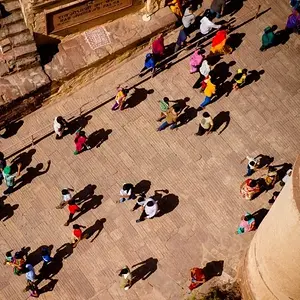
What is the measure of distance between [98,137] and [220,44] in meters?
5.21

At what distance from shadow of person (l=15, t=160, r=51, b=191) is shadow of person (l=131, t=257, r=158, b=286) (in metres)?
4.11

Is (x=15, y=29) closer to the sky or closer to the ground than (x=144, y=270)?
closer to the sky

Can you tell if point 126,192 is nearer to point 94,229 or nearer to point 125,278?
point 94,229

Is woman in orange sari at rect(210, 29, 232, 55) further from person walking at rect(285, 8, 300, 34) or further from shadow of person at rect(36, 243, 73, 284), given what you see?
shadow of person at rect(36, 243, 73, 284)

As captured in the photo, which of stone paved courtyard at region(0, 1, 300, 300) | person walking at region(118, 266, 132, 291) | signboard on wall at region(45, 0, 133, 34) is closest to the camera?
person walking at region(118, 266, 132, 291)

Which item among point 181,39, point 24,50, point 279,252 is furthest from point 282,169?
point 24,50

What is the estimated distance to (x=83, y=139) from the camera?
18375 millimetres

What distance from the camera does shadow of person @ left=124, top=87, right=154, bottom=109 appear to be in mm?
19938

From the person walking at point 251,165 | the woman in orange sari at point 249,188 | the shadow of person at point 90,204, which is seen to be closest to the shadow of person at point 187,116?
the person walking at point 251,165

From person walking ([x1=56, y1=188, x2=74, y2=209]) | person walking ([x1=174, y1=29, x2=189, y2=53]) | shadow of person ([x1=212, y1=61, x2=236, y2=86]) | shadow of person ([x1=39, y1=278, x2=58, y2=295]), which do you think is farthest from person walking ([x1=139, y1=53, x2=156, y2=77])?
shadow of person ([x1=39, y1=278, x2=58, y2=295])

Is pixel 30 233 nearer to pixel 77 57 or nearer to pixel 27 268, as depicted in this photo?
pixel 27 268

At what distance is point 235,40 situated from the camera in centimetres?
2136

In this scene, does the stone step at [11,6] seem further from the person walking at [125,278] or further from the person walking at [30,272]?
the person walking at [125,278]

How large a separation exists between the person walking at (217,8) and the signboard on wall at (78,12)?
122 inches
